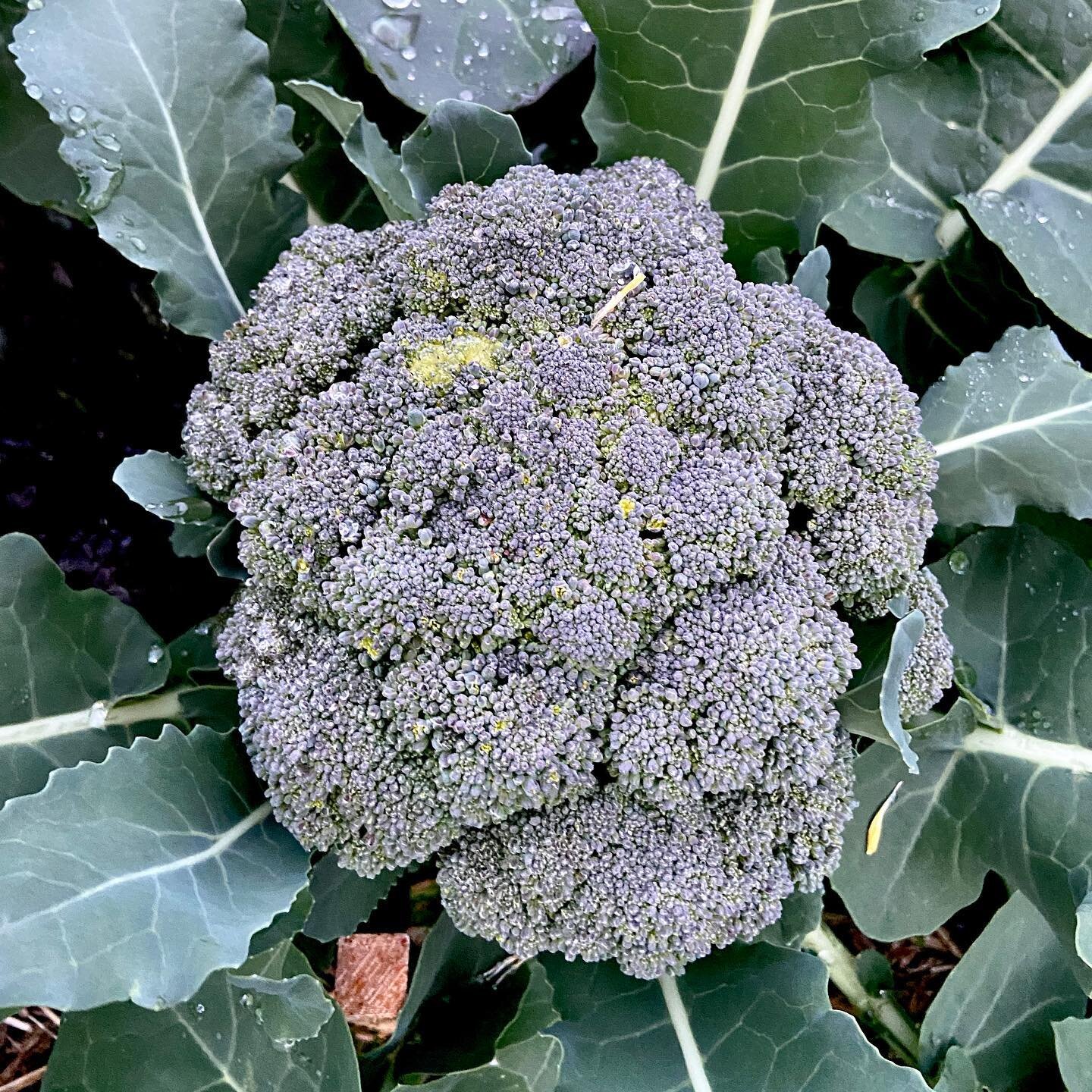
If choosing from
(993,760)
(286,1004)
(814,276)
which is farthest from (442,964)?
(814,276)

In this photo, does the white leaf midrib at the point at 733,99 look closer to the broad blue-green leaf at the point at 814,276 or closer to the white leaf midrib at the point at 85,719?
the broad blue-green leaf at the point at 814,276

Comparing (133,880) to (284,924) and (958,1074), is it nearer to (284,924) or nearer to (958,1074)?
(284,924)

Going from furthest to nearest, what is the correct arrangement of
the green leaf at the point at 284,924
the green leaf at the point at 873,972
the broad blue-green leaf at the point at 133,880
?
the green leaf at the point at 873,972
the green leaf at the point at 284,924
the broad blue-green leaf at the point at 133,880

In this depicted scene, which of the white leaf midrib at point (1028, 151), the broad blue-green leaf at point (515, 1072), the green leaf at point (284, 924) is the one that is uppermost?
the white leaf midrib at point (1028, 151)

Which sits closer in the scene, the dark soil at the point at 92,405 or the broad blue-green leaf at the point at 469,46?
the broad blue-green leaf at the point at 469,46

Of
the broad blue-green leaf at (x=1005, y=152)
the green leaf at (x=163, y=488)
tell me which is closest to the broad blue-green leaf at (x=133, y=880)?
the green leaf at (x=163, y=488)

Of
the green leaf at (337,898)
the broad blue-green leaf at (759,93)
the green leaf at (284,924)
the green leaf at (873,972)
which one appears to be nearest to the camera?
the green leaf at (284,924)

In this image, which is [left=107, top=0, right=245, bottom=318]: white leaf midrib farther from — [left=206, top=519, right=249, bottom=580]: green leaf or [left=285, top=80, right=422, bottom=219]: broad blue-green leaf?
[left=206, top=519, right=249, bottom=580]: green leaf
